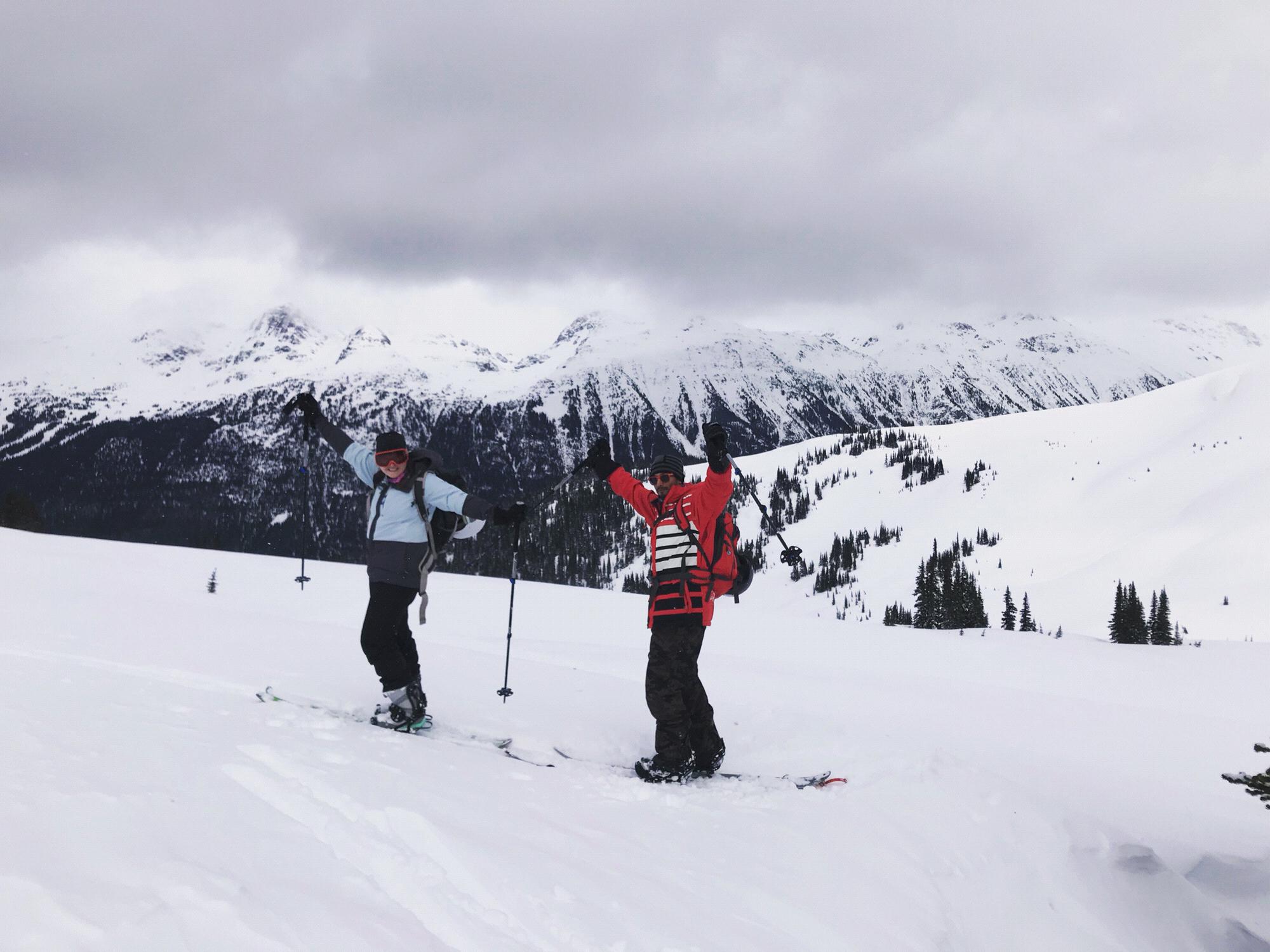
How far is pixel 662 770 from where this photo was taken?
6465 millimetres

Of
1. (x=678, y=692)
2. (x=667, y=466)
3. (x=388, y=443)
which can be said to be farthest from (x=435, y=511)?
(x=678, y=692)

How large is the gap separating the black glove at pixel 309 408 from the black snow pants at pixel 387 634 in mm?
2996

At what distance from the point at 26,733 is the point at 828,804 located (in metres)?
5.61

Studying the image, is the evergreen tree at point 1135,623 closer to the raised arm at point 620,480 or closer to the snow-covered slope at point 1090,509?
the snow-covered slope at point 1090,509

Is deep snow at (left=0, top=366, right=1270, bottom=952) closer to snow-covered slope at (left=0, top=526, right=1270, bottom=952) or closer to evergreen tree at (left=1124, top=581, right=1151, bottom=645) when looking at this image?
snow-covered slope at (left=0, top=526, right=1270, bottom=952)

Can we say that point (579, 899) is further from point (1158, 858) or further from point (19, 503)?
point (19, 503)

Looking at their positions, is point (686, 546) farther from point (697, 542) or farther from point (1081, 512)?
point (1081, 512)

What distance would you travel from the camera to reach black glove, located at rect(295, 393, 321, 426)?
29.5 feet

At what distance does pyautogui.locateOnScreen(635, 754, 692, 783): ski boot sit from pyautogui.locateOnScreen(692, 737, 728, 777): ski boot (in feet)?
0.34

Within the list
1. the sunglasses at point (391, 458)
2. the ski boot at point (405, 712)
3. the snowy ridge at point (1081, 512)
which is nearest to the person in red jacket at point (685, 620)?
the ski boot at point (405, 712)

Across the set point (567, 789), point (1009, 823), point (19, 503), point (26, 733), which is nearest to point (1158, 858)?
point (1009, 823)

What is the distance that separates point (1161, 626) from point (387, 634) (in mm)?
70243

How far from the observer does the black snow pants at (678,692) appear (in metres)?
6.62

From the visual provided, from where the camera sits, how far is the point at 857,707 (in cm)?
934
